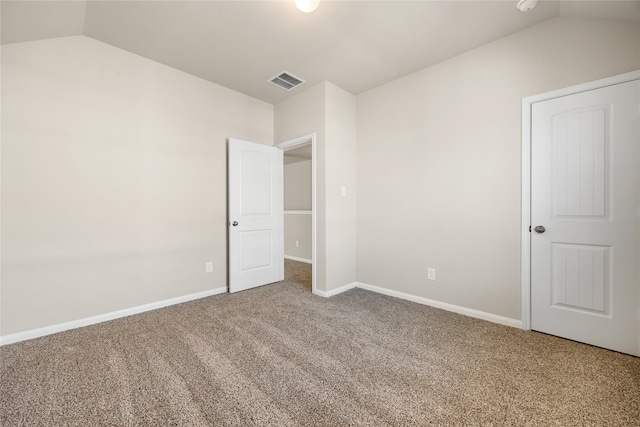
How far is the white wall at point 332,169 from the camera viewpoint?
314cm

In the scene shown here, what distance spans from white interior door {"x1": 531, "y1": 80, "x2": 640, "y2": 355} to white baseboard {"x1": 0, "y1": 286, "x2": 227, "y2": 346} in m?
3.43

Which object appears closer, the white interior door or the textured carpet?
the textured carpet

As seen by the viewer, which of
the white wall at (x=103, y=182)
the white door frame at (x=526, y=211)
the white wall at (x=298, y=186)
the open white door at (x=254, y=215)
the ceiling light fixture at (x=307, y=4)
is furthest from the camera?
the white wall at (x=298, y=186)

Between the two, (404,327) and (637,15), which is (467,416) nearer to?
(404,327)

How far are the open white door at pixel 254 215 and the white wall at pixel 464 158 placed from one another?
1.26 m

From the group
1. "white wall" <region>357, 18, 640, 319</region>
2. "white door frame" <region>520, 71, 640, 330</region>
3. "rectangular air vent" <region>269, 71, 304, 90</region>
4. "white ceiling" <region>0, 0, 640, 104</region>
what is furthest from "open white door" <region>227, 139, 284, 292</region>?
"white door frame" <region>520, 71, 640, 330</region>

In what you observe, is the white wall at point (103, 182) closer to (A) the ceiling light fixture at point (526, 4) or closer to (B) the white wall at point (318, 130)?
(B) the white wall at point (318, 130)

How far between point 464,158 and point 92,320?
12.5ft

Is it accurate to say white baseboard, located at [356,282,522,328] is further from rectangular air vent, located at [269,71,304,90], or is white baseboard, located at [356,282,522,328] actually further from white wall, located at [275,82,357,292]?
rectangular air vent, located at [269,71,304,90]

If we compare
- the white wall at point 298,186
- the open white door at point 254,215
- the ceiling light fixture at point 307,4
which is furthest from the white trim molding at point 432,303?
the ceiling light fixture at point 307,4

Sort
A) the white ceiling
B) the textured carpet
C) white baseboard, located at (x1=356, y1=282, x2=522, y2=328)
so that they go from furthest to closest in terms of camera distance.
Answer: white baseboard, located at (x1=356, y1=282, x2=522, y2=328), the white ceiling, the textured carpet

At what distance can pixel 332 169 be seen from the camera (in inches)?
126

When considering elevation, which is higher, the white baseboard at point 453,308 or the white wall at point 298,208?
the white wall at point 298,208

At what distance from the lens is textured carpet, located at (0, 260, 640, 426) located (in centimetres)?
132
